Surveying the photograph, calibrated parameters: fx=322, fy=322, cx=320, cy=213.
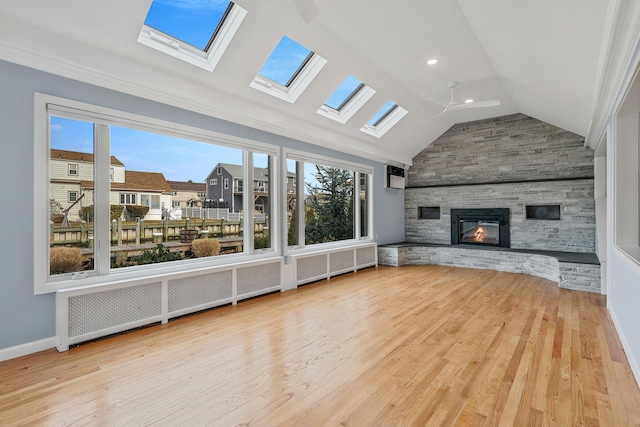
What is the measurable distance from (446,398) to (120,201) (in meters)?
3.54

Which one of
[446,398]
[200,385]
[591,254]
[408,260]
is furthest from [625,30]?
[408,260]

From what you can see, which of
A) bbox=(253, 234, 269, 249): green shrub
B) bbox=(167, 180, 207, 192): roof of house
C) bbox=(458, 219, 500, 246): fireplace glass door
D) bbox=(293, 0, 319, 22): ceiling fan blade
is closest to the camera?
bbox=(293, 0, 319, 22): ceiling fan blade

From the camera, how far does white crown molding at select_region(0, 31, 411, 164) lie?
8.87 ft

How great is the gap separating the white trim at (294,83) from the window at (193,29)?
25.9 inches

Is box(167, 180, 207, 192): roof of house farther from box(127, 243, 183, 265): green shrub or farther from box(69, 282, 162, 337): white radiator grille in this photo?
box(69, 282, 162, 337): white radiator grille

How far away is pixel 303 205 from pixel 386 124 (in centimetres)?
256

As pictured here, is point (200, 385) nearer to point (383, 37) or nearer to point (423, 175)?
point (383, 37)

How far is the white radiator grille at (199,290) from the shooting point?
3646mm

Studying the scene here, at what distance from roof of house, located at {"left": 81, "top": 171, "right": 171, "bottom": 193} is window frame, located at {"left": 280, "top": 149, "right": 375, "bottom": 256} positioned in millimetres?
1787

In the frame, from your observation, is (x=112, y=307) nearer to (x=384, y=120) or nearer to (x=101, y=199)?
(x=101, y=199)

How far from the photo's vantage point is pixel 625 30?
223cm

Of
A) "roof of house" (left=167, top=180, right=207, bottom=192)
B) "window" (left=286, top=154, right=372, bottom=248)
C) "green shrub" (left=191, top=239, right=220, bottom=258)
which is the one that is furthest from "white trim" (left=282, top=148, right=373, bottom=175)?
"green shrub" (left=191, top=239, right=220, bottom=258)

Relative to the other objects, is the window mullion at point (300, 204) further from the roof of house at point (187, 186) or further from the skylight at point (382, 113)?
the skylight at point (382, 113)

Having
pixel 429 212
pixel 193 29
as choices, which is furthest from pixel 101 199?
pixel 429 212
